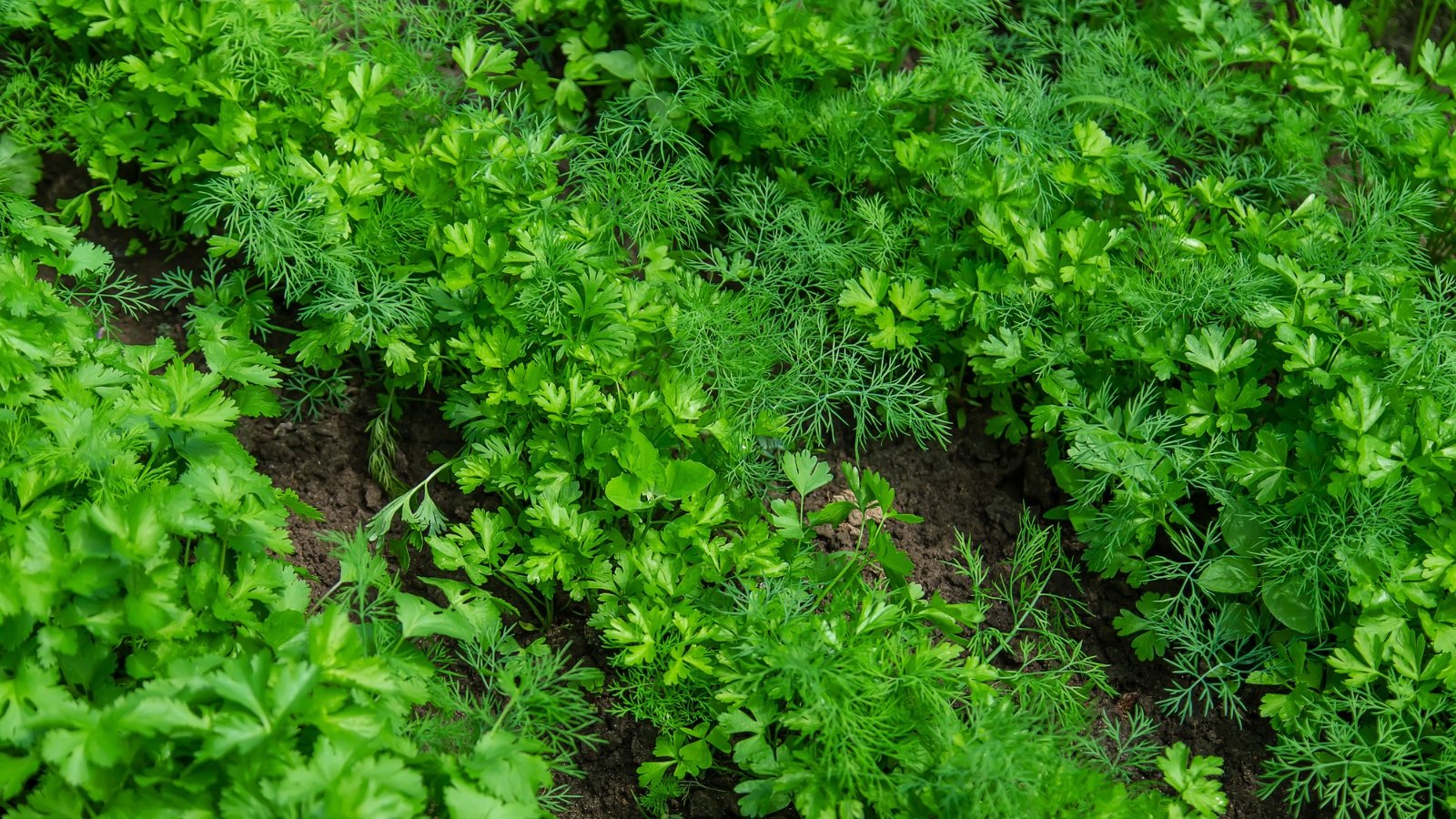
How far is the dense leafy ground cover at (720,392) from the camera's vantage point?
2453 millimetres

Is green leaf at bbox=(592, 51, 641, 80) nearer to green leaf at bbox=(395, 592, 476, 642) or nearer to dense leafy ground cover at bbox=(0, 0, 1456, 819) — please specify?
dense leafy ground cover at bbox=(0, 0, 1456, 819)

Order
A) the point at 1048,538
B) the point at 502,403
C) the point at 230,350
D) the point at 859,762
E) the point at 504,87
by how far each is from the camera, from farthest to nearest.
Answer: the point at 504,87 < the point at 1048,538 < the point at 502,403 < the point at 230,350 < the point at 859,762

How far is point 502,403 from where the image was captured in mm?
3078

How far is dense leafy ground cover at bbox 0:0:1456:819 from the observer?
2453mm

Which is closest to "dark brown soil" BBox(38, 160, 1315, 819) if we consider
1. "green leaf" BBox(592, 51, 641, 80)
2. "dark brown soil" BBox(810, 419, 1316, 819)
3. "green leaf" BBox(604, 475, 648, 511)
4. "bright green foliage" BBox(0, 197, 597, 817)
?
"dark brown soil" BBox(810, 419, 1316, 819)

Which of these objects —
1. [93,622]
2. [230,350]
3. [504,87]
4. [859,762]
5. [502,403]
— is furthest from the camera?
[504,87]

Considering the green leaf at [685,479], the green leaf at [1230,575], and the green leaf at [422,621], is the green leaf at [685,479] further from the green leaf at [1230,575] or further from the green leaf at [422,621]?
the green leaf at [1230,575]

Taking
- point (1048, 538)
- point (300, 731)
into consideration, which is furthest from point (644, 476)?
point (1048, 538)

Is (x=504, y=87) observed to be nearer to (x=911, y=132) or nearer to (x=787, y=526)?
(x=911, y=132)

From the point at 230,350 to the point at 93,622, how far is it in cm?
81

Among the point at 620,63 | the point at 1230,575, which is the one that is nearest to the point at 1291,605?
the point at 1230,575

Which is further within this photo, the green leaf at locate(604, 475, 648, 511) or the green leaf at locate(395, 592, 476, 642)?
the green leaf at locate(604, 475, 648, 511)

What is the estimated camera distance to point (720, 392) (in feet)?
10.4

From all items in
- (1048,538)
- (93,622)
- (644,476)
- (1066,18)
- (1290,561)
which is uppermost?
(1066,18)
